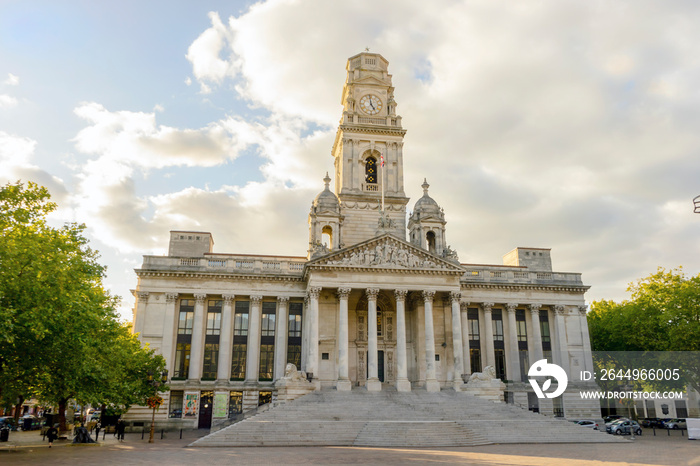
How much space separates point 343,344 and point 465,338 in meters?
15.0

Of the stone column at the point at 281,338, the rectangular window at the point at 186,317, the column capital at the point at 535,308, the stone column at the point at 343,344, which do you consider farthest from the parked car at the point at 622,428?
the rectangular window at the point at 186,317

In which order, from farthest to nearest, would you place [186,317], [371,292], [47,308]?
1. [186,317]
2. [371,292]
3. [47,308]

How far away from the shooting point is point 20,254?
82.5 feet

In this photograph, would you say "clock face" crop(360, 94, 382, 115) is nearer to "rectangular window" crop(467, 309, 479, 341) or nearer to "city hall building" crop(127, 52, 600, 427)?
"city hall building" crop(127, 52, 600, 427)

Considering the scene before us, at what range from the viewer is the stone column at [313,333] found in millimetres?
46062

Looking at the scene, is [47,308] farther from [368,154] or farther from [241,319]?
[368,154]

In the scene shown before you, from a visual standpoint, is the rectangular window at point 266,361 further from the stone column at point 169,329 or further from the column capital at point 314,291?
the stone column at point 169,329

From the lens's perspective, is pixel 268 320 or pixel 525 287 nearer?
pixel 268 320

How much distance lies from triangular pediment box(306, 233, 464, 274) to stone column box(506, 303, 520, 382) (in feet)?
34.2

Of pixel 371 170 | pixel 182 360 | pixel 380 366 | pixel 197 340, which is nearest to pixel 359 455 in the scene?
pixel 380 366

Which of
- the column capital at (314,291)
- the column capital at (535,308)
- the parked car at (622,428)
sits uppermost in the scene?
the column capital at (314,291)

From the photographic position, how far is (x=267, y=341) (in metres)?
52.3

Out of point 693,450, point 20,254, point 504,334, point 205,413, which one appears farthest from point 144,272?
point 693,450

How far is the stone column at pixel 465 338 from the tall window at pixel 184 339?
28397 millimetres
